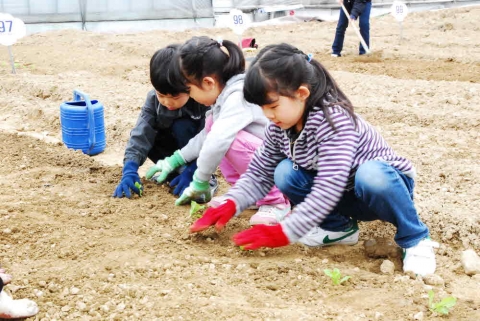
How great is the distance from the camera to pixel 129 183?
314cm

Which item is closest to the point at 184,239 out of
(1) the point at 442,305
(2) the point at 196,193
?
(2) the point at 196,193

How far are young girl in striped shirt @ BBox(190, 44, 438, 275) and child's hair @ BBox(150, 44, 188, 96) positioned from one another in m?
0.54

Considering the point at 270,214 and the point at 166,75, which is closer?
the point at 166,75

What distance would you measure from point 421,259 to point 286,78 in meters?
0.89

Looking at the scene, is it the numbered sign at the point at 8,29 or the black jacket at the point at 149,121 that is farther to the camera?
the numbered sign at the point at 8,29

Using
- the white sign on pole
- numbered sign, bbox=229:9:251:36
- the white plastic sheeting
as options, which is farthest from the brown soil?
the white plastic sheeting

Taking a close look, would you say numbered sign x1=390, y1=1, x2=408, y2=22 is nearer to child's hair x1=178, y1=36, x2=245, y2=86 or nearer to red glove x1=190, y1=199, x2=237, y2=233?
child's hair x1=178, y1=36, x2=245, y2=86

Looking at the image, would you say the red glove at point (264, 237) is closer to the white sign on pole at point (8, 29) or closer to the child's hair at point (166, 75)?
Result: the child's hair at point (166, 75)

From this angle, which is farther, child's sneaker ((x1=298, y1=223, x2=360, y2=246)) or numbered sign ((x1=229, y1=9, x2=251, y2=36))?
numbered sign ((x1=229, y1=9, x2=251, y2=36))

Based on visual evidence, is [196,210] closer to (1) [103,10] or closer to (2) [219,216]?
(2) [219,216]

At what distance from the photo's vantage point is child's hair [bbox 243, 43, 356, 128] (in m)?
2.15

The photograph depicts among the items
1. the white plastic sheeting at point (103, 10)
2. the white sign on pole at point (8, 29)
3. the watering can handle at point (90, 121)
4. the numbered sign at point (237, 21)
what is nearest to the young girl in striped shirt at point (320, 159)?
the watering can handle at point (90, 121)

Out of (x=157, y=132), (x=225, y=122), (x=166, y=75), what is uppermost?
(x=166, y=75)

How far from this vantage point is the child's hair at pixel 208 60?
2666 mm
